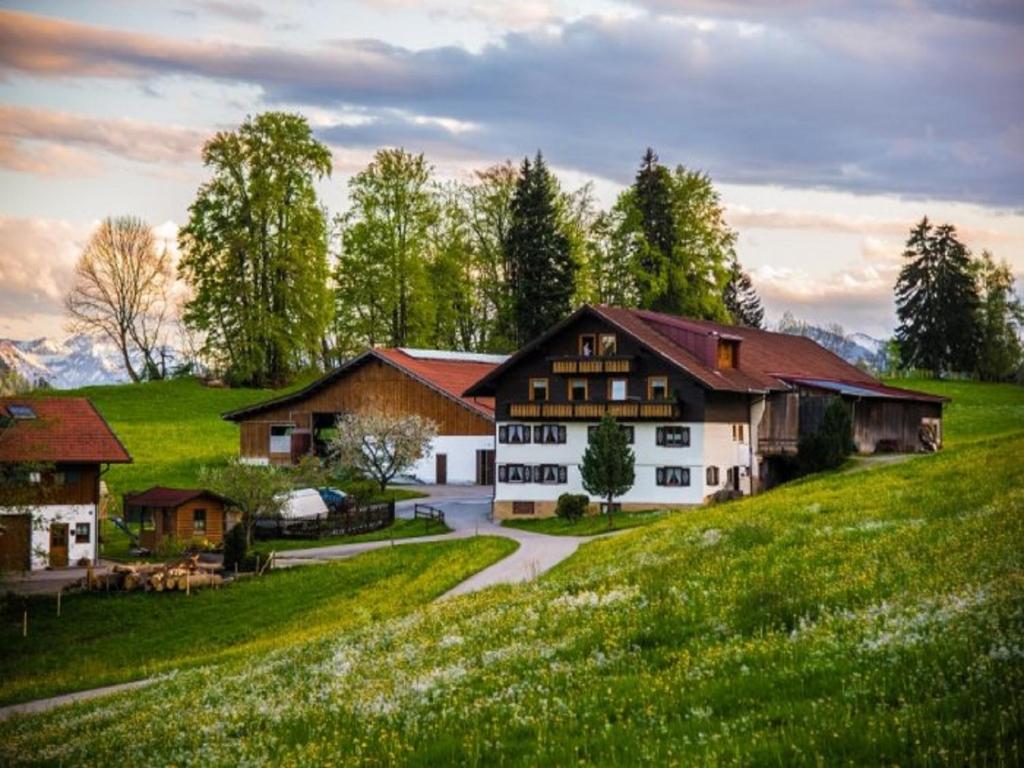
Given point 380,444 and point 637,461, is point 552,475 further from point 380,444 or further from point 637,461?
point 380,444

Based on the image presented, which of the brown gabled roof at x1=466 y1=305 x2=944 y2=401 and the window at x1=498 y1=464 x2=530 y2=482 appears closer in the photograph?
the brown gabled roof at x1=466 y1=305 x2=944 y2=401

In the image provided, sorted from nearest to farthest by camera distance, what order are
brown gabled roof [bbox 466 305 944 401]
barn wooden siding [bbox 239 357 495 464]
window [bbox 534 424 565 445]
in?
brown gabled roof [bbox 466 305 944 401], window [bbox 534 424 565 445], barn wooden siding [bbox 239 357 495 464]

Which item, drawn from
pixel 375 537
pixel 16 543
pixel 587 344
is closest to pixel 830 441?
pixel 587 344

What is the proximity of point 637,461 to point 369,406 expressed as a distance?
85.8ft

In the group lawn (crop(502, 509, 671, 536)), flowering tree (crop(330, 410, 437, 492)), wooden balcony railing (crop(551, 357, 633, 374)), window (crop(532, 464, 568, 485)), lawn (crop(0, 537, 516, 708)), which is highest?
wooden balcony railing (crop(551, 357, 633, 374))

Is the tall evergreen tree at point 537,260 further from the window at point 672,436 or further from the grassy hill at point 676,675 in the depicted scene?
the grassy hill at point 676,675

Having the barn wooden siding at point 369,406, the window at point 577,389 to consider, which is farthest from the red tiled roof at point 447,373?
the window at point 577,389

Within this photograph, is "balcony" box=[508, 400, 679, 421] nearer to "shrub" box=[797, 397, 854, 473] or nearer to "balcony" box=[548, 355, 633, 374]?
"balcony" box=[548, 355, 633, 374]

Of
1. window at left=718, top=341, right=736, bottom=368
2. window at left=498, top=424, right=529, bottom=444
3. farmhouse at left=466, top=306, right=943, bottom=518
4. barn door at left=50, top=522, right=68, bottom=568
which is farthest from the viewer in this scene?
window at left=718, top=341, right=736, bottom=368

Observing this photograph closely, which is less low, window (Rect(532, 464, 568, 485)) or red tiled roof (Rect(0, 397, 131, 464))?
red tiled roof (Rect(0, 397, 131, 464))

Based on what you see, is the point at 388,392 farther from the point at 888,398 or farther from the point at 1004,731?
the point at 1004,731

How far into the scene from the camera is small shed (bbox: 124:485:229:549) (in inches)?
2322

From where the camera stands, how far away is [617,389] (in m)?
68.8

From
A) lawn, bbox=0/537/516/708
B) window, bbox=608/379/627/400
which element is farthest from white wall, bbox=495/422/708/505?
lawn, bbox=0/537/516/708
